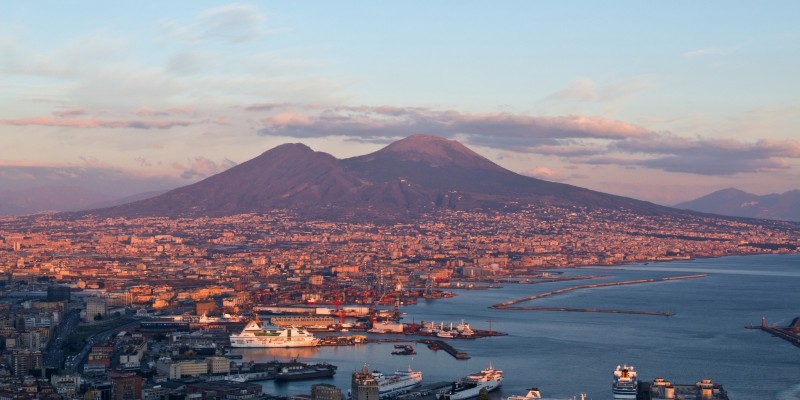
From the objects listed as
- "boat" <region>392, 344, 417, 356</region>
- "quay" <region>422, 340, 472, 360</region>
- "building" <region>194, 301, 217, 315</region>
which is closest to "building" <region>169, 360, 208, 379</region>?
"boat" <region>392, 344, 417, 356</region>

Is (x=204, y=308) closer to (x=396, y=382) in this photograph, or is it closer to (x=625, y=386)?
(x=396, y=382)

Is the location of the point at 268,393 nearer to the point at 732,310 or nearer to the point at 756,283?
the point at 732,310

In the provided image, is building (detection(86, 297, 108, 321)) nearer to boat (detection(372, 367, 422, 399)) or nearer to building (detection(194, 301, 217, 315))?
building (detection(194, 301, 217, 315))

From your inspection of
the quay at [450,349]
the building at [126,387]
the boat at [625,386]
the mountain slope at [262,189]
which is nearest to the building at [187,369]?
the building at [126,387]

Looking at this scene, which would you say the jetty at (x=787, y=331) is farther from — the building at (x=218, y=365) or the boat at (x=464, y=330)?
the building at (x=218, y=365)

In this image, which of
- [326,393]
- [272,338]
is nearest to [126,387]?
[326,393]
